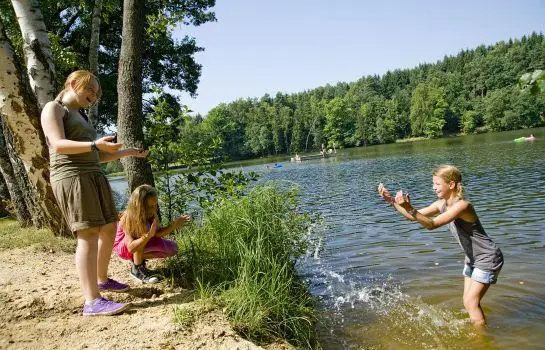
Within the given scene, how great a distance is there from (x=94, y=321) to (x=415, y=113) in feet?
303

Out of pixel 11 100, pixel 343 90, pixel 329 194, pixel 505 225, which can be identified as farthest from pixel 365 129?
pixel 11 100

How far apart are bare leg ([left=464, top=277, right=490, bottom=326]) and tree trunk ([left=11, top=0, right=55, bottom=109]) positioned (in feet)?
20.7

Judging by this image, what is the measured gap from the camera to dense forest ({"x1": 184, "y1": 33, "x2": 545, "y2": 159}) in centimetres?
8056

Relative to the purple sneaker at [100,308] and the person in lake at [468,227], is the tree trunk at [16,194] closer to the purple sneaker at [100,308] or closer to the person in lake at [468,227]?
the purple sneaker at [100,308]

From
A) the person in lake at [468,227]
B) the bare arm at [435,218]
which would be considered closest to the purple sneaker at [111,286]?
the person in lake at [468,227]

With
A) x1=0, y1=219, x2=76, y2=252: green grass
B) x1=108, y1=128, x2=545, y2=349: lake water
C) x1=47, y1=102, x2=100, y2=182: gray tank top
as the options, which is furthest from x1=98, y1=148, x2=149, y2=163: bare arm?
x1=108, y1=128, x2=545, y2=349: lake water

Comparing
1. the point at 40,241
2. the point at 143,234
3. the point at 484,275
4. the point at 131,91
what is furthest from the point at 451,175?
the point at 40,241

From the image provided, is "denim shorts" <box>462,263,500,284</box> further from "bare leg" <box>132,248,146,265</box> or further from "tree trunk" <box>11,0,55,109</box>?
"tree trunk" <box>11,0,55,109</box>

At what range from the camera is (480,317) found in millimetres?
4695

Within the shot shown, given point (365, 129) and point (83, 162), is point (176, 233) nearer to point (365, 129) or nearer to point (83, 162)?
point (83, 162)

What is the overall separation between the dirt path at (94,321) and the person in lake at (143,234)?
0.78 feet

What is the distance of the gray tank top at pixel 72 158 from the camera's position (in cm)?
362

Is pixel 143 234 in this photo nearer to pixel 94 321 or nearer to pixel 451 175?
pixel 94 321

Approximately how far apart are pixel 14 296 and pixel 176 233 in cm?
244
